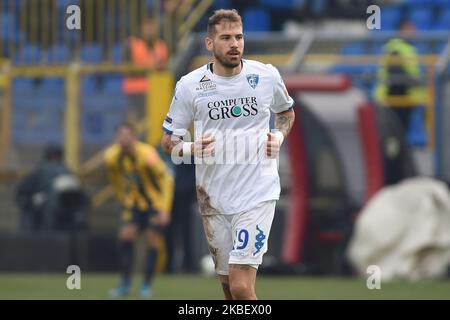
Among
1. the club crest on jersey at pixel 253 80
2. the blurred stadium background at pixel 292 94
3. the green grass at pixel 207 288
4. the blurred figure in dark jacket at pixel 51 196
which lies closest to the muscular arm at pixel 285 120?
the club crest on jersey at pixel 253 80

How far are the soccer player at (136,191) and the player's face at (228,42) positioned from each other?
22.7 ft

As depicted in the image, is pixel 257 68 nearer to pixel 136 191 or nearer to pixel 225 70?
pixel 225 70

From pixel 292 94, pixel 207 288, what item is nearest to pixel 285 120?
pixel 207 288

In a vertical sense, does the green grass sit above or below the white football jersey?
below

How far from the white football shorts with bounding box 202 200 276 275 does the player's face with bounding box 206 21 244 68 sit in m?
0.97

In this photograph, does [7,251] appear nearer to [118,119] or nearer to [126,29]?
[118,119]

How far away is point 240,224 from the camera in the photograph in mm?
9328

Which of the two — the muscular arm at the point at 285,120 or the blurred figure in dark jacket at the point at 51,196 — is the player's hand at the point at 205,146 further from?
the blurred figure in dark jacket at the point at 51,196

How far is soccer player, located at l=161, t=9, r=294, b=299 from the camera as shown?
9.30 m

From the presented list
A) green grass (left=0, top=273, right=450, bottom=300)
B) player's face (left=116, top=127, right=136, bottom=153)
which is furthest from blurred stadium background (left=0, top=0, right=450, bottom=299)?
player's face (left=116, top=127, right=136, bottom=153)

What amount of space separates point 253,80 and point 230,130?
375mm

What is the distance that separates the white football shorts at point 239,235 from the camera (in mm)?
9234

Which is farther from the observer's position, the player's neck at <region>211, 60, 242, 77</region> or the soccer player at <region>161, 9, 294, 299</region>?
the player's neck at <region>211, 60, 242, 77</region>

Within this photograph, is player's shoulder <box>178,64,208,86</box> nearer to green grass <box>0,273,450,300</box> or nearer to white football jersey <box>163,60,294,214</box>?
white football jersey <box>163,60,294,214</box>
